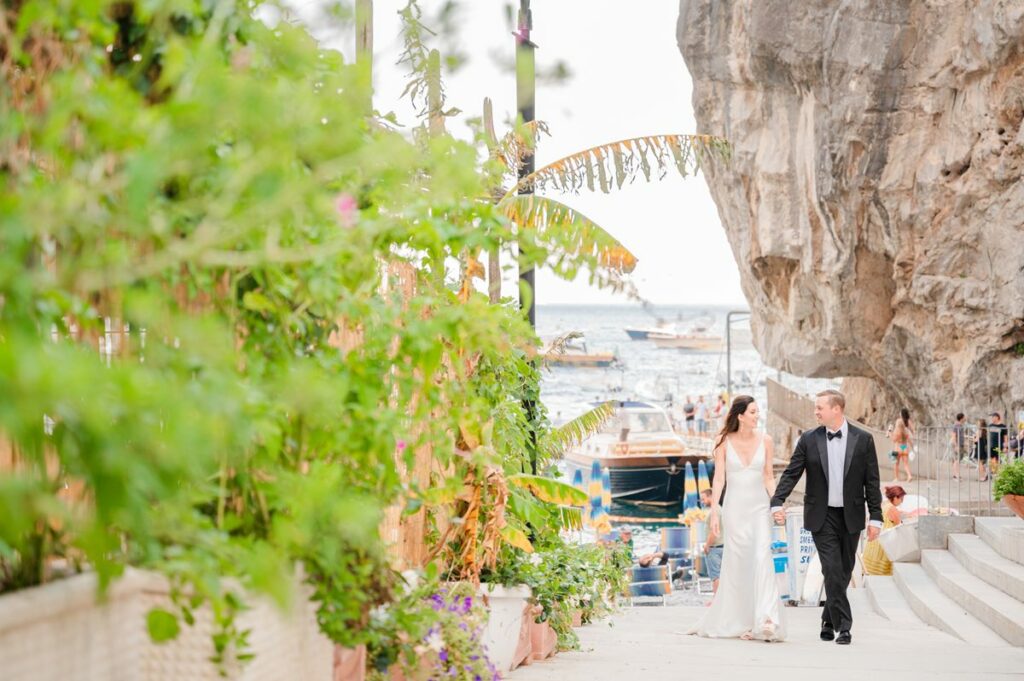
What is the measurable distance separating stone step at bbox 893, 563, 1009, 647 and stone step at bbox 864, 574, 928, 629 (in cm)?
7

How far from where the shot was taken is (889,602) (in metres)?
13.2

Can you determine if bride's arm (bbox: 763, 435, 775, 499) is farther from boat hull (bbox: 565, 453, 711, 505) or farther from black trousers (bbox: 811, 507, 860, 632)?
boat hull (bbox: 565, 453, 711, 505)

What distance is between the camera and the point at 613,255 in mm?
8508

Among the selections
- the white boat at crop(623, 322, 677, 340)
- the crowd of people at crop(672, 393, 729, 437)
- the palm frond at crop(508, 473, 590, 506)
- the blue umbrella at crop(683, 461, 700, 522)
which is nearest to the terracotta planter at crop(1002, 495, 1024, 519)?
the palm frond at crop(508, 473, 590, 506)

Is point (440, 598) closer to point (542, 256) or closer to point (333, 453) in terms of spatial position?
point (333, 453)

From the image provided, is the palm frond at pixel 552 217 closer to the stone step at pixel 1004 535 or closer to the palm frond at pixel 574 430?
the palm frond at pixel 574 430

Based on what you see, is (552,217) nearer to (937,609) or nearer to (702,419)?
(937,609)

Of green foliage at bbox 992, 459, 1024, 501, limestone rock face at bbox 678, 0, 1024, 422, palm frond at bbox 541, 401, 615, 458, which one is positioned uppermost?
limestone rock face at bbox 678, 0, 1024, 422

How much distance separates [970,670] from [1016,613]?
9.35 ft

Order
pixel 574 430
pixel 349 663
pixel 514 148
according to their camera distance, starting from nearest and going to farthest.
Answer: pixel 349 663, pixel 514 148, pixel 574 430

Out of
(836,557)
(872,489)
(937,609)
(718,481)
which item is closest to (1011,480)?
(937,609)

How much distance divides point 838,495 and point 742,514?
0.77m

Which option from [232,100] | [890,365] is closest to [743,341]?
[890,365]

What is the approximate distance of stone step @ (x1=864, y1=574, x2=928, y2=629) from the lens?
12.1 m
